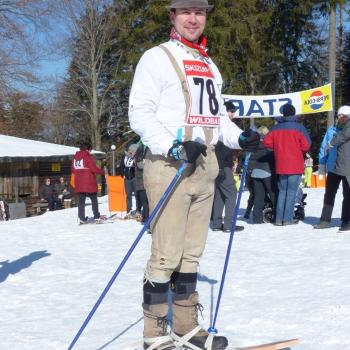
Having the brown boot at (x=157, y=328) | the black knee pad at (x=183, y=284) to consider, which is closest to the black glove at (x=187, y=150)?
the black knee pad at (x=183, y=284)

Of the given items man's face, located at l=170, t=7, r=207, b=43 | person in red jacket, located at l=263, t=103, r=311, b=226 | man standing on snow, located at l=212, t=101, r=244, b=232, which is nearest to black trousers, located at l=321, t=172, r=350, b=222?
person in red jacket, located at l=263, t=103, r=311, b=226

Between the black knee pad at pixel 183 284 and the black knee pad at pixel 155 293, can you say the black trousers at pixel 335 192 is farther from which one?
the black knee pad at pixel 155 293

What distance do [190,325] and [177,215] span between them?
0.69 metres

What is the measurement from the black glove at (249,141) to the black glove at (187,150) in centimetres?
54

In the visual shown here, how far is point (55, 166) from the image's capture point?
2641 cm

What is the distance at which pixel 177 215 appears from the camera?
3.28m

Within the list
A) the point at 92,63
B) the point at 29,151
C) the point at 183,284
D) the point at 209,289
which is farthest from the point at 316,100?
the point at 92,63

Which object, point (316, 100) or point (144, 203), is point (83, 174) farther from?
point (316, 100)

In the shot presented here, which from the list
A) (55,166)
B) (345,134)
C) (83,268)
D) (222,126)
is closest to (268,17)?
(55,166)

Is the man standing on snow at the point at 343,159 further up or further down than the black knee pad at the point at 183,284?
further up

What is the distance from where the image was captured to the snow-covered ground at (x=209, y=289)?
157 inches

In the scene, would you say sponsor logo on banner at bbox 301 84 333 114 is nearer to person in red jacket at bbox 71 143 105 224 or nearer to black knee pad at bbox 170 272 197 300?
person in red jacket at bbox 71 143 105 224

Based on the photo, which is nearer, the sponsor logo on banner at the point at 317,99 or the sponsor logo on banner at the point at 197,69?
the sponsor logo on banner at the point at 197,69

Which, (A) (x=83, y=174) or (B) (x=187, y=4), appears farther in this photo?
(A) (x=83, y=174)
